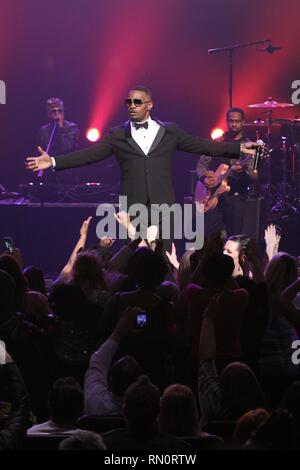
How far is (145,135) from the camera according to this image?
289 inches

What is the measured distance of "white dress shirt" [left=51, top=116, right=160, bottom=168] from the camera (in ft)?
24.0

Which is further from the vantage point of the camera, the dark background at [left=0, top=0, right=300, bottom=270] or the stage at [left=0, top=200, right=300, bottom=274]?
the dark background at [left=0, top=0, right=300, bottom=270]

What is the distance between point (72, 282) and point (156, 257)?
57 cm

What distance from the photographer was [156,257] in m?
Answer: 4.61

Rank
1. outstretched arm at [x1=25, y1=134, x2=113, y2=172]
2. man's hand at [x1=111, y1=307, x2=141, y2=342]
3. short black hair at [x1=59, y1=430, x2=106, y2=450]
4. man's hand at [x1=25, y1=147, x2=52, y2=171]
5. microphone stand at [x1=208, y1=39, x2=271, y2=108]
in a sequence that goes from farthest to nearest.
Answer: microphone stand at [x1=208, y1=39, x2=271, y2=108], outstretched arm at [x1=25, y1=134, x2=113, y2=172], man's hand at [x1=25, y1=147, x2=52, y2=171], man's hand at [x1=111, y1=307, x2=141, y2=342], short black hair at [x1=59, y1=430, x2=106, y2=450]

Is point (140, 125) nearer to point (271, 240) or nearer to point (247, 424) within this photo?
point (271, 240)

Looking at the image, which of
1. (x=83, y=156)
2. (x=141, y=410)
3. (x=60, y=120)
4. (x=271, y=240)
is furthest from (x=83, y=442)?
(x=60, y=120)

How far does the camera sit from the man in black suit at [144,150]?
7258 mm

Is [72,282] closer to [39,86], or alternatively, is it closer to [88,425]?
[88,425]

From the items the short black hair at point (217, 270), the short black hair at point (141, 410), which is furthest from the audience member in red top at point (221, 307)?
the short black hair at point (141, 410)

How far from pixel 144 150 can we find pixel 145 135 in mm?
121

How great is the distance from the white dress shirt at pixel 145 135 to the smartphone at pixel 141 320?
302 centimetres

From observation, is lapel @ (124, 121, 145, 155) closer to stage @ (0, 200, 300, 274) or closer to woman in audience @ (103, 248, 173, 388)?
woman in audience @ (103, 248, 173, 388)

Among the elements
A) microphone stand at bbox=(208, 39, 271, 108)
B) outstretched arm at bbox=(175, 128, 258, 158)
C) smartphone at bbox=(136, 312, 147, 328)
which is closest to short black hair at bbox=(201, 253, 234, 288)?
smartphone at bbox=(136, 312, 147, 328)
